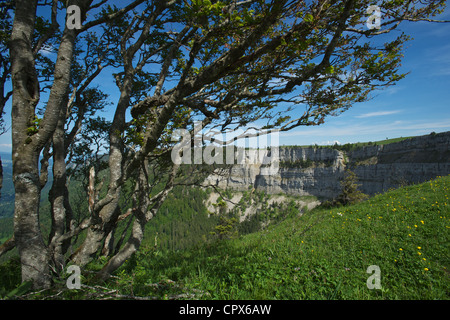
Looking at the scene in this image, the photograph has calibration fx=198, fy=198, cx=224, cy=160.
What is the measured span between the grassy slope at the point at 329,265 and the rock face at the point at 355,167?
199ft

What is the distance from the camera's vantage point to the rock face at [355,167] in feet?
266

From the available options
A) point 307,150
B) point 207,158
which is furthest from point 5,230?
point 307,150

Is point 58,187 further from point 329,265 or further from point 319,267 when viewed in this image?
point 329,265

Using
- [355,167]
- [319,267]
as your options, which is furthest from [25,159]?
[355,167]

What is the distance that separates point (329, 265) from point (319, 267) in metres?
0.23

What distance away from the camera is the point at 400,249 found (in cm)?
452

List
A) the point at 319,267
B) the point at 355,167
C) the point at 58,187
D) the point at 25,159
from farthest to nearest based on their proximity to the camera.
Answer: the point at 355,167
the point at 58,187
the point at 319,267
the point at 25,159

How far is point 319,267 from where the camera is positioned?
163 inches

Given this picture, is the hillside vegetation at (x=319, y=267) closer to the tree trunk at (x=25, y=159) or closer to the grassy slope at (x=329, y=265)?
the grassy slope at (x=329, y=265)

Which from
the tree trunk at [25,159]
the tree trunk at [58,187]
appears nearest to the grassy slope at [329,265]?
the tree trunk at [25,159]

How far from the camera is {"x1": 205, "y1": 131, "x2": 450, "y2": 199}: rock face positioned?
266 ft

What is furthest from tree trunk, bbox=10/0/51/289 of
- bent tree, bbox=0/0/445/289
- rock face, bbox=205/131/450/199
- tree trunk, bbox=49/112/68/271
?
rock face, bbox=205/131/450/199
